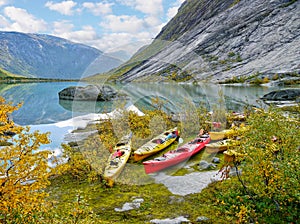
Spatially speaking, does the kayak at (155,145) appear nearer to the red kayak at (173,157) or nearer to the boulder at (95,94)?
the red kayak at (173,157)

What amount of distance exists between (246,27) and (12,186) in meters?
127

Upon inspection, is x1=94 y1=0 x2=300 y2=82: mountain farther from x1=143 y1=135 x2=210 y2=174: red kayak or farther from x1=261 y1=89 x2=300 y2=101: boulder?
x1=143 y1=135 x2=210 y2=174: red kayak

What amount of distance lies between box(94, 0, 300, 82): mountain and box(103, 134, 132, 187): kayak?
50186 mm

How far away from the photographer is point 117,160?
15.0m

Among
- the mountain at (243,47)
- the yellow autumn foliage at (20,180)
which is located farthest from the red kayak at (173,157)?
the mountain at (243,47)

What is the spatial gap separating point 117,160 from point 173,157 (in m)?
2.92

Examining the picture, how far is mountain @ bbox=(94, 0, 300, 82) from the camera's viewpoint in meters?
80.7

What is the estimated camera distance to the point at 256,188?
314 inches

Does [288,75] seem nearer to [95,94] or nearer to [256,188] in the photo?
[95,94]

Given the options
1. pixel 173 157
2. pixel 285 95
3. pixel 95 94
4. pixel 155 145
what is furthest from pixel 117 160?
pixel 95 94

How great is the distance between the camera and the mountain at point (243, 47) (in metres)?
80.7

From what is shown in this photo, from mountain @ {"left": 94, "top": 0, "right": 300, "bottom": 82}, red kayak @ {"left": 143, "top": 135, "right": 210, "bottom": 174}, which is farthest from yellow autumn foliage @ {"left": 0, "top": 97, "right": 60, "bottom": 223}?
mountain @ {"left": 94, "top": 0, "right": 300, "bottom": 82}

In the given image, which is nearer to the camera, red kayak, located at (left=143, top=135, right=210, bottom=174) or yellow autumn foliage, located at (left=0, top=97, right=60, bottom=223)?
yellow autumn foliage, located at (left=0, top=97, right=60, bottom=223)

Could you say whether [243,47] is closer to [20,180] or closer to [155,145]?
[155,145]
